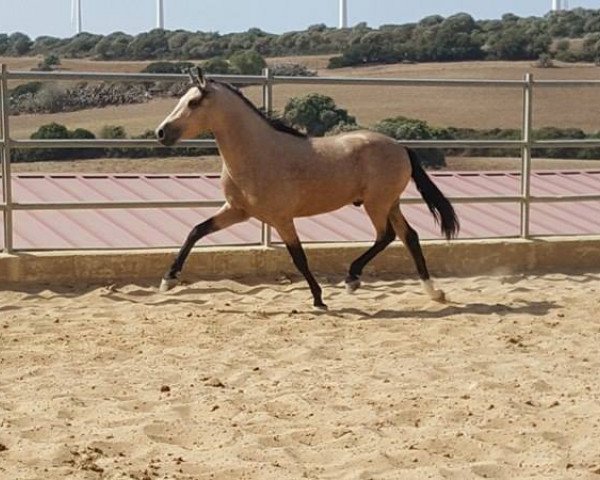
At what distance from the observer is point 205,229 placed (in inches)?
324

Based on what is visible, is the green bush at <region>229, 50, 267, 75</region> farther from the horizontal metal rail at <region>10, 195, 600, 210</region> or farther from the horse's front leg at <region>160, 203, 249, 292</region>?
the horse's front leg at <region>160, 203, 249, 292</region>

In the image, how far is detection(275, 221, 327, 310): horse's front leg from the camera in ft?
26.5

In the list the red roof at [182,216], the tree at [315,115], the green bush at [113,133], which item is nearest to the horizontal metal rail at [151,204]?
the red roof at [182,216]

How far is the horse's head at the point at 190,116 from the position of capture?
7.91 meters

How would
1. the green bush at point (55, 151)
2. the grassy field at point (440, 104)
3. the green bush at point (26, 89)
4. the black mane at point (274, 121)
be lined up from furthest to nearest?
the green bush at point (26, 89), the grassy field at point (440, 104), the green bush at point (55, 151), the black mane at point (274, 121)

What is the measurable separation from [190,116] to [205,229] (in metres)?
0.81

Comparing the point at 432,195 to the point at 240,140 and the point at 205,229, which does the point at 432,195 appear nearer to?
the point at 240,140

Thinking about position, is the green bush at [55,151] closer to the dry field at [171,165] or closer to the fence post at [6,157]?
the dry field at [171,165]

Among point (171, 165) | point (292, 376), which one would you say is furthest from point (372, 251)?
point (171, 165)

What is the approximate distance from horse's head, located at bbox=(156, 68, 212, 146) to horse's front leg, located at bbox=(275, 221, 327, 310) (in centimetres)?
89

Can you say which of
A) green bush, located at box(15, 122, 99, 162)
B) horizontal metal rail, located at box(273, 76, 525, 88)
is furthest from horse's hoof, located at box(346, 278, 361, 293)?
green bush, located at box(15, 122, 99, 162)

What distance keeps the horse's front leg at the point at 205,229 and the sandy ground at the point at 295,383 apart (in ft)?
0.56

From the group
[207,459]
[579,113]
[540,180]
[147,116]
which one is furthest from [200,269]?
[579,113]

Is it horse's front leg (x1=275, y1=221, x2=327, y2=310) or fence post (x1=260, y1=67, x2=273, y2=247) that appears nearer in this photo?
horse's front leg (x1=275, y1=221, x2=327, y2=310)
